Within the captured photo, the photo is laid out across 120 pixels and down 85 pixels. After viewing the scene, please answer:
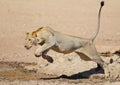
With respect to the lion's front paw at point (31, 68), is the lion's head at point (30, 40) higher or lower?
higher

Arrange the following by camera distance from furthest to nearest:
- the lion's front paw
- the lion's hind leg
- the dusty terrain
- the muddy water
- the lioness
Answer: the lion's front paw
the lion's hind leg
the dusty terrain
the muddy water
the lioness

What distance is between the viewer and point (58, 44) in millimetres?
12391

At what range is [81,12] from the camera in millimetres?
26875

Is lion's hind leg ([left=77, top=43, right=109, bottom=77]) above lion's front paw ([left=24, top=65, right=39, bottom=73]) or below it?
above

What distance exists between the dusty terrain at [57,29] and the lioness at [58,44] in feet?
1.54

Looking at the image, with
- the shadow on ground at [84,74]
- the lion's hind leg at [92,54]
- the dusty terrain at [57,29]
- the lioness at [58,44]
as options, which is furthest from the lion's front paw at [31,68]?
the lion's hind leg at [92,54]

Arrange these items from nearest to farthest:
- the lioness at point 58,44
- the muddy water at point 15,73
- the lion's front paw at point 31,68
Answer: the lioness at point 58,44 → the muddy water at point 15,73 → the lion's front paw at point 31,68

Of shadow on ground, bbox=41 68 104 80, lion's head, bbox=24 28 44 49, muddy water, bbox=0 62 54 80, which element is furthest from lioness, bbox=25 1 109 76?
muddy water, bbox=0 62 54 80

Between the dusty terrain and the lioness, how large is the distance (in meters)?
0.47

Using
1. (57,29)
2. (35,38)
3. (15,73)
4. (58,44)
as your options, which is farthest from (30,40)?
(57,29)

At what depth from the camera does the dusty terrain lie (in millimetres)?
12578

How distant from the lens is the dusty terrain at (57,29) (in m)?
12.6

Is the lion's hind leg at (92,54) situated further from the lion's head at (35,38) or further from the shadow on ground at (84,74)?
the lion's head at (35,38)

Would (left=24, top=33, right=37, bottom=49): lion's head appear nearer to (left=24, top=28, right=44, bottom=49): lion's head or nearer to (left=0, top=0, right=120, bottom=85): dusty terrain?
(left=24, top=28, right=44, bottom=49): lion's head
